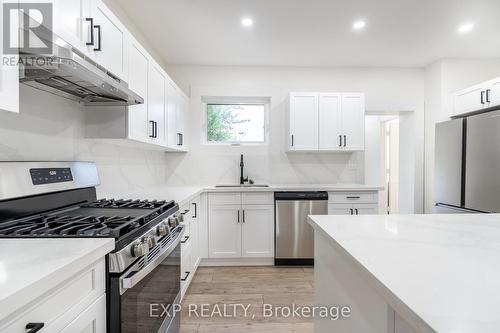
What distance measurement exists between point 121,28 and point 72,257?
5.17 feet

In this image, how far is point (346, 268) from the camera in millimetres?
1012

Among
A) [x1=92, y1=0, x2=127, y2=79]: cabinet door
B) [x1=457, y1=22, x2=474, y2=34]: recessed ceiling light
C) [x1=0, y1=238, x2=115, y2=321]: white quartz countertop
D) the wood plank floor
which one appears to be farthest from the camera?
[x1=457, y1=22, x2=474, y2=34]: recessed ceiling light

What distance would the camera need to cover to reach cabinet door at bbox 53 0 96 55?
123 cm

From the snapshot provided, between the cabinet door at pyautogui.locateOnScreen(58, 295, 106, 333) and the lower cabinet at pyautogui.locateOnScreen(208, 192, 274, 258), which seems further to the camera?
the lower cabinet at pyautogui.locateOnScreen(208, 192, 274, 258)

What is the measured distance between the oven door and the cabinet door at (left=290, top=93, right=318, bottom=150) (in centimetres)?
210

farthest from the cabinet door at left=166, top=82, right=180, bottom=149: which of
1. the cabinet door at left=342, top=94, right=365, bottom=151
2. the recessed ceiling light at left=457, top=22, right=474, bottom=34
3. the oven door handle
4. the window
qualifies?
the recessed ceiling light at left=457, top=22, right=474, bottom=34

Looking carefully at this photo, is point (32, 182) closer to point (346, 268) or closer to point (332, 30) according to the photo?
point (346, 268)

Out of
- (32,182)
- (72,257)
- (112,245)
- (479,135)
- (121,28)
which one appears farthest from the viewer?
(479,135)

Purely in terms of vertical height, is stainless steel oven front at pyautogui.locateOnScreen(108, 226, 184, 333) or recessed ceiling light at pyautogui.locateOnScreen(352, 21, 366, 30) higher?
recessed ceiling light at pyautogui.locateOnScreen(352, 21, 366, 30)

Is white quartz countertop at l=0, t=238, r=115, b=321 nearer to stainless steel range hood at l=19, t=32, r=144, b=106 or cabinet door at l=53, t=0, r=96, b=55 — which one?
stainless steel range hood at l=19, t=32, r=144, b=106

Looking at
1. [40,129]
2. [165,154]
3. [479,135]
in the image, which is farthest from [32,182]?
[479,135]

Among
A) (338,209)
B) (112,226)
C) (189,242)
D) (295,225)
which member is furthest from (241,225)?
(112,226)

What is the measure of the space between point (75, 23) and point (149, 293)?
1.36 meters

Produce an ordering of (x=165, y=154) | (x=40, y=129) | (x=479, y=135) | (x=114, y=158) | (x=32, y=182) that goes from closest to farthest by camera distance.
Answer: (x=32, y=182), (x=40, y=129), (x=114, y=158), (x=479, y=135), (x=165, y=154)
